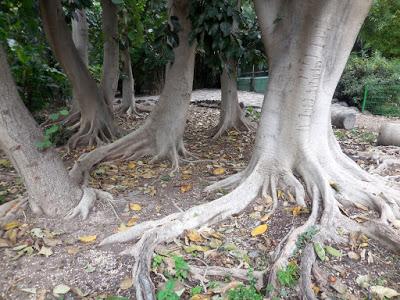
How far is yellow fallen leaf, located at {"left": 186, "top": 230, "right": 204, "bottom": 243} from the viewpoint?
118 inches

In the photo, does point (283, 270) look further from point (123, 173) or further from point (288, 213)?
point (123, 173)

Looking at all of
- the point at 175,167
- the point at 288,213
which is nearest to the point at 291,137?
the point at 288,213

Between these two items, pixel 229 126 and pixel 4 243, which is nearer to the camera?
pixel 4 243

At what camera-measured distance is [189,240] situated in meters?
3.00

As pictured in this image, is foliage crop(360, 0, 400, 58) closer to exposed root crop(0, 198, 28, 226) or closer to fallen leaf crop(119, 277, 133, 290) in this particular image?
exposed root crop(0, 198, 28, 226)

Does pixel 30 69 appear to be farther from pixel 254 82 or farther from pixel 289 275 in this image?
pixel 254 82

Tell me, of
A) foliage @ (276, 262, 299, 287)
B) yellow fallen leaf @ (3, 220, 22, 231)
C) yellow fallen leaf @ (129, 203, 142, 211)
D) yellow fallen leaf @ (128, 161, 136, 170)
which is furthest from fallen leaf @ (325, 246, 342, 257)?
yellow fallen leaf @ (128, 161, 136, 170)

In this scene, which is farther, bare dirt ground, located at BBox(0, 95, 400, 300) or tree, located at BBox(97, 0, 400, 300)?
tree, located at BBox(97, 0, 400, 300)

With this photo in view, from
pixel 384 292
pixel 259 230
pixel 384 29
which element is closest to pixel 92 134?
pixel 259 230

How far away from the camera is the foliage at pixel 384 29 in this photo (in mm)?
14016

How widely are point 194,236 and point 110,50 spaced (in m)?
5.49

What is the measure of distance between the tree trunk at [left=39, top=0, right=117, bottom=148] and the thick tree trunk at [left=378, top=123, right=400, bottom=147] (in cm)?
491

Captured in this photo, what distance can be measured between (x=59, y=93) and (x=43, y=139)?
→ 763 cm

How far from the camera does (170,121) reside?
17.1 feet
